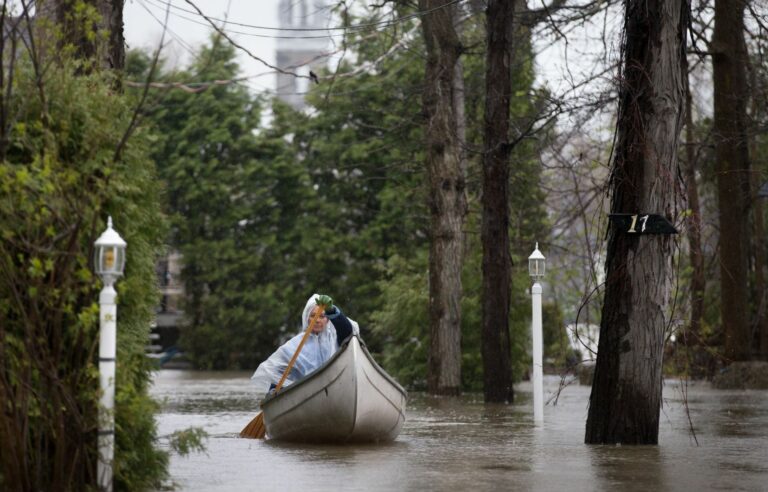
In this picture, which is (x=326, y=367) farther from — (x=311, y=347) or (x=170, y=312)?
(x=170, y=312)

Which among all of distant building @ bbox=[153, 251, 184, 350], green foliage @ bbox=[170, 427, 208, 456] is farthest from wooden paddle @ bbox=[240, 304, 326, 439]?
distant building @ bbox=[153, 251, 184, 350]

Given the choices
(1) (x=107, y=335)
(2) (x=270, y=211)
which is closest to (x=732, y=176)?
(1) (x=107, y=335)

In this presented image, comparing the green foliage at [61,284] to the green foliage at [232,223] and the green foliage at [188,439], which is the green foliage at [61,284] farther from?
the green foliage at [232,223]

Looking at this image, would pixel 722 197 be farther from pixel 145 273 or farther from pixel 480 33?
pixel 145 273

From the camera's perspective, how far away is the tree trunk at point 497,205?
23891mm

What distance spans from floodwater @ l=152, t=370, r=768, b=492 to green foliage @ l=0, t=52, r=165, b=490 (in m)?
1.12

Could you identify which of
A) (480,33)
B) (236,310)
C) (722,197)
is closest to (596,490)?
(722,197)

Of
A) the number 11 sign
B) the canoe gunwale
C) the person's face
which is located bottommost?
the canoe gunwale

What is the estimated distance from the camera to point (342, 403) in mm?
14367

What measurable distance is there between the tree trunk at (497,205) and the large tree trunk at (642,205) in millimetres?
A: 9647

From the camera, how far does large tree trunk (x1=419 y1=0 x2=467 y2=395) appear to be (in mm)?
26969

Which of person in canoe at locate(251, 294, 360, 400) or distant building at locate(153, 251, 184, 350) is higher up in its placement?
distant building at locate(153, 251, 184, 350)

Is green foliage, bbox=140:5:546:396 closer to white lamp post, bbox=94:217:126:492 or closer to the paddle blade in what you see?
the paddle blade

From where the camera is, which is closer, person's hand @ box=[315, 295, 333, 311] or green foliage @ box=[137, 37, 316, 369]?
person's hand @ box=[315, 295, 333, 311]
